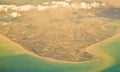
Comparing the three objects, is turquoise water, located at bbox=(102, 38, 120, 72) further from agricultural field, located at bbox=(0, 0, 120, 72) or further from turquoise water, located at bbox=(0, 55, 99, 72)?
turquoise water, located at bbox=(0, 55, 99, 72)

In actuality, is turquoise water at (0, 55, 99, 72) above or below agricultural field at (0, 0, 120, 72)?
below

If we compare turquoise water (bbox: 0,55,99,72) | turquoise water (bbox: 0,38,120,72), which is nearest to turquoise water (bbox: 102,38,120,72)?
turquoise water (bbox: 0,38,120,72)

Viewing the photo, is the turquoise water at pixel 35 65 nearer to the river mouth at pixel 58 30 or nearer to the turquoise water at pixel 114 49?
the river mouth at pixel 58 30

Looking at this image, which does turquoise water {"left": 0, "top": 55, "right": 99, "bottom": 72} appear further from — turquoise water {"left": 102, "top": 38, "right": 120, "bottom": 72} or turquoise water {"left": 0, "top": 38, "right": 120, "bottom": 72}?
turquoise water {"left": 102, "top": 38, "right": 120, "bottom": 72}

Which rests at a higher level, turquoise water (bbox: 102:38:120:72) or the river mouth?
the river mouth

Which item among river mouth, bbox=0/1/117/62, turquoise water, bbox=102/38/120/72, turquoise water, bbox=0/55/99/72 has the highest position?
river mouth, bbox=0/1/117/62

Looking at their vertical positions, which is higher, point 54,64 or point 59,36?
point 59,36

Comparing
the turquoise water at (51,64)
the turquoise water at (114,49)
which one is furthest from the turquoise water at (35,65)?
the turquoise water at (114,49)

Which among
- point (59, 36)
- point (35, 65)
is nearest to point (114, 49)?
point (59, 36)

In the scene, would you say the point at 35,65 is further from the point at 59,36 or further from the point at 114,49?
the point at 114,49
